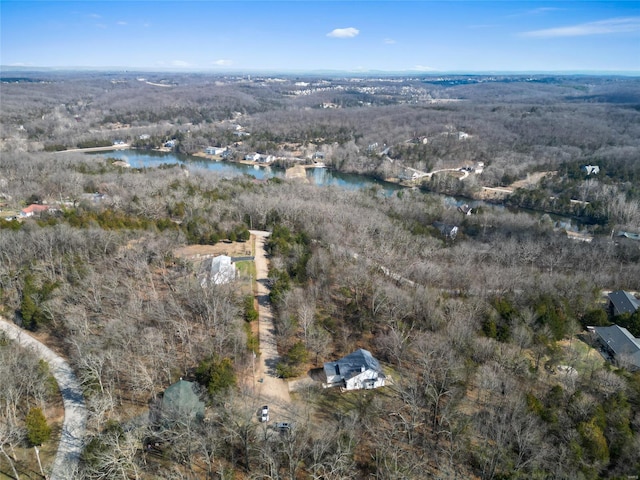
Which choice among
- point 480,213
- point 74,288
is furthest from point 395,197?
point 74,288

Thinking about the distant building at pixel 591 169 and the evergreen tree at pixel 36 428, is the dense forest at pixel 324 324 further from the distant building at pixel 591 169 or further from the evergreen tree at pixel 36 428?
the distant building at pixel 591 169

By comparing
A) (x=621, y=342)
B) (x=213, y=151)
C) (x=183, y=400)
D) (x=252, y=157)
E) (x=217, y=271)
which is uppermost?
(x=213, y=151)

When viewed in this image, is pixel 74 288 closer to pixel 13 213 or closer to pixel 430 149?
pixel 13 213

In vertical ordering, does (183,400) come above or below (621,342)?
above

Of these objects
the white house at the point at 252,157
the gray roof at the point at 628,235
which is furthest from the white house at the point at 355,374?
the white house at the point at 252,157

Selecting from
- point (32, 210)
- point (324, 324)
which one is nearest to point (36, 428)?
point (324, 324)

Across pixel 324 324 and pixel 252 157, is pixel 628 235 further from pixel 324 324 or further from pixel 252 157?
pixel 252 157

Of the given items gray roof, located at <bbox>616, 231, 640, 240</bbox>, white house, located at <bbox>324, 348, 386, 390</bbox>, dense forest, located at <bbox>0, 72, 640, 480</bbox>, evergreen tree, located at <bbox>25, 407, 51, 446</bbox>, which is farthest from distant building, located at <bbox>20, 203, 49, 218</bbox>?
gray roof, located at <bbox>616, 231, 640, 240</bbox>
